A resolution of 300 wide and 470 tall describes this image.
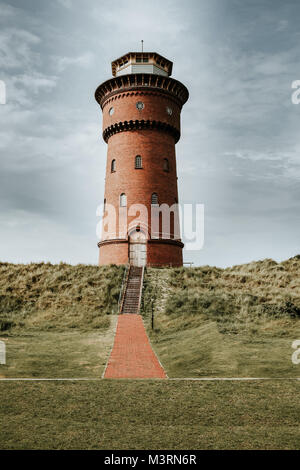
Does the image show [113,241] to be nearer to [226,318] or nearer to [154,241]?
[154,241]

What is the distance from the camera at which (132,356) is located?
13266 mm

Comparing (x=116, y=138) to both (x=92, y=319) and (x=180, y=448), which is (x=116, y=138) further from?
(x=180, y=448)

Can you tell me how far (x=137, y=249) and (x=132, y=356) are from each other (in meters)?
16.5

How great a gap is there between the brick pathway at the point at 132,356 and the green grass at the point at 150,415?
4.34 feet

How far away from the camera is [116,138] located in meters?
31.7

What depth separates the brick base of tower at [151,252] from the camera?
95.4 feet

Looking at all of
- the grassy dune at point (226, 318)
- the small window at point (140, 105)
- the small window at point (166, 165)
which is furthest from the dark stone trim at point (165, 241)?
the small window at point (140, 105)

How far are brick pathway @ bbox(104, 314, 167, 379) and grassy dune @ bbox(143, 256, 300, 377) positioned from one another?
0.39 m

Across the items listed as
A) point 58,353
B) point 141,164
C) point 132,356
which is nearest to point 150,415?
point 132,356

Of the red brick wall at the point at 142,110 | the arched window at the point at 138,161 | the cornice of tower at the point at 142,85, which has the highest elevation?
the cornice of tower at the point at 142,85

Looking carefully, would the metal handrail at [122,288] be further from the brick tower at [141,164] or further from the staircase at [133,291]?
the brick tower at [141,164]

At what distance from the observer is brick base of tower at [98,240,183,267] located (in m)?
29.1
